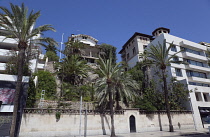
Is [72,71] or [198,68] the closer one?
[72,71]

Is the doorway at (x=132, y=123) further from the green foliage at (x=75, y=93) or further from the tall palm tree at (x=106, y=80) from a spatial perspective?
the green foliage at (x=75, y=93)

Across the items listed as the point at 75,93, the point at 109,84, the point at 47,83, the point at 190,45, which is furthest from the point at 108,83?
the point at 190,45

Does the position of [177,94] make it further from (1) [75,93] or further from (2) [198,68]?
(1) [75,93]

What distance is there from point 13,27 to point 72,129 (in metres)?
13.3

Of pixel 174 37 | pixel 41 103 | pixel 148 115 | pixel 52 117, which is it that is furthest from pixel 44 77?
pixel 174 37

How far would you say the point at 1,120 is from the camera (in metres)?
13.8

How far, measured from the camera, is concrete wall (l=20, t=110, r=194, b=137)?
48.6ft

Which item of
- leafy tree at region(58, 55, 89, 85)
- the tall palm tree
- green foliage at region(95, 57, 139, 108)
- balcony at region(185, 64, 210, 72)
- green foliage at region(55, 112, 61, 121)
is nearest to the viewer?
green foliage at region(55, 112, 61, 121)

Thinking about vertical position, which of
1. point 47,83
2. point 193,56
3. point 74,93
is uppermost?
point 193,56

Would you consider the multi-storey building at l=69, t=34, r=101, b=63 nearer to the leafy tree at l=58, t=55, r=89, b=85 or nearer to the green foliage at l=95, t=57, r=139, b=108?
the leafy tree at l=58, t=55, r=89, b=85

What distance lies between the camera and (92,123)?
17.5m

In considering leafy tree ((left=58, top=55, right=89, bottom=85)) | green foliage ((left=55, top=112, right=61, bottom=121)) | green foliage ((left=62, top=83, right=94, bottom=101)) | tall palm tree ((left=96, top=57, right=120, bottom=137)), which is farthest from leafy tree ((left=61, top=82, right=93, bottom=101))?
green foliage ((left=55, top=112, right=61, bottom=121))

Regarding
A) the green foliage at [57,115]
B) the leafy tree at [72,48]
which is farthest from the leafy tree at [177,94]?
the leafy tree at [72,48]

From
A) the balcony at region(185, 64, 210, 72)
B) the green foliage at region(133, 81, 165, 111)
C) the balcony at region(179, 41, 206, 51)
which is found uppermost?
the balcony at region(179, 41, 206, 51)
